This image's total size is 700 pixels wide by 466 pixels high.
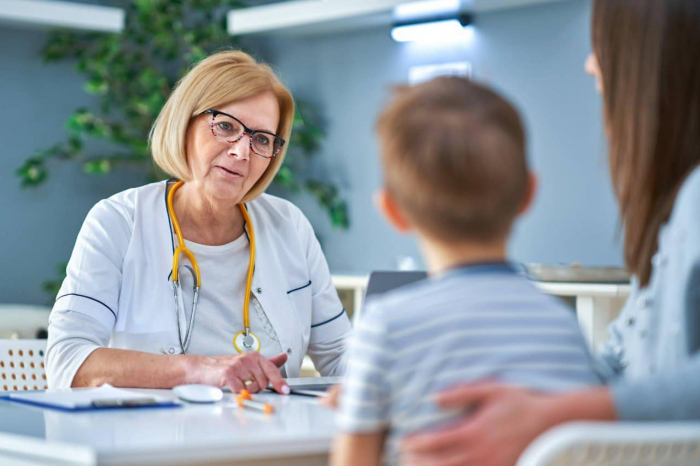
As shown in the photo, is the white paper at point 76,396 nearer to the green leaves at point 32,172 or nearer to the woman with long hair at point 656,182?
the woman with long hair at point 656,182

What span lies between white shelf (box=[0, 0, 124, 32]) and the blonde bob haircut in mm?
2402

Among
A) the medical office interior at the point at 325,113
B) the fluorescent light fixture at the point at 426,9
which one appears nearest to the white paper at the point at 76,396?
the medical office interior at the point at 325,113

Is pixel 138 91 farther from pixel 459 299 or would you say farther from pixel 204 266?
pixel 459 299

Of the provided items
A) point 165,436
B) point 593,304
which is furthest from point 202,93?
point 593,304

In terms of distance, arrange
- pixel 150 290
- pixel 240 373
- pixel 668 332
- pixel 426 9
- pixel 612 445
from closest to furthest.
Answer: pixel 612 445 → pixel 668 332 → pixel 240 373 → pixel 150 290 → pixel 426 9

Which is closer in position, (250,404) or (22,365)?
(250,404)

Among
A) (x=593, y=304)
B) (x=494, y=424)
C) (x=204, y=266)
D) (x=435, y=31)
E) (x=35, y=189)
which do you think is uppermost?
(x=435, y=31)

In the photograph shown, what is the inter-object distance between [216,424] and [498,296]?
571mm

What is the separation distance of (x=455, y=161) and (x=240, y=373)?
0.92 metres

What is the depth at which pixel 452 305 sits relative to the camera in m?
0.87

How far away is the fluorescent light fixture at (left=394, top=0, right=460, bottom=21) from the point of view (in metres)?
4.09

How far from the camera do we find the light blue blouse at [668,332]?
89 centimetres

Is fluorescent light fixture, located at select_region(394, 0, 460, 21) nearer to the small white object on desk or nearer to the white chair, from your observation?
the small white object on desk

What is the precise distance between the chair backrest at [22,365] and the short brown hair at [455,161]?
137 centimetres
